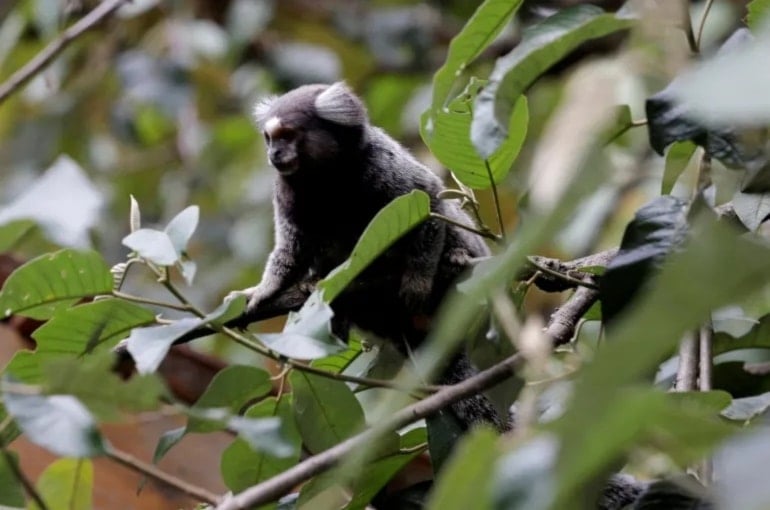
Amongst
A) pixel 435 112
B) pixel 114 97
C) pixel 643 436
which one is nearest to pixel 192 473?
pixel 435 112

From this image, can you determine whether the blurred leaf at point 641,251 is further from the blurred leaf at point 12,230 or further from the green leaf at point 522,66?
the blurred leaf at point 12,230

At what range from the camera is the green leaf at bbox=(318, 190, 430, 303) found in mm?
1176

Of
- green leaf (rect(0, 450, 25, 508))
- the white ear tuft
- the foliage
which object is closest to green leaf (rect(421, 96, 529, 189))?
the foliage

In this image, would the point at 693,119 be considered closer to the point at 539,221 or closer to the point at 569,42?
the point at 569,42

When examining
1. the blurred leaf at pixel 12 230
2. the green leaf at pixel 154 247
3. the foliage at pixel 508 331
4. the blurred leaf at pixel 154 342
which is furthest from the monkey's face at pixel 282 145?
the blurred leaf at pixel 154 342

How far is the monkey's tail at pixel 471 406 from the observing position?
1.70 meters

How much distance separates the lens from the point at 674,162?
1.37 meters

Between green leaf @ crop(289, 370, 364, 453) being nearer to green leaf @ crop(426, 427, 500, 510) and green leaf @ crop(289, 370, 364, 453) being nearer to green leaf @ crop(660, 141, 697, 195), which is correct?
green leaf @ crop(660, 141, 697, 195)

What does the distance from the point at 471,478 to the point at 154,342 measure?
0.50 meters

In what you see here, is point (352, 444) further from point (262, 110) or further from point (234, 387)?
point (262, 110)

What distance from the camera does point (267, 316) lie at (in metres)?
1.49

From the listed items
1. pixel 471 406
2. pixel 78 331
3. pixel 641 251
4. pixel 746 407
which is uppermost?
→ pixel 78 331

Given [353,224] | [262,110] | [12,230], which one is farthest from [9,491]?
[262,110]

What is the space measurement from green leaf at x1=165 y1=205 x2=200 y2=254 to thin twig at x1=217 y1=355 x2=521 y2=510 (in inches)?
13.8
